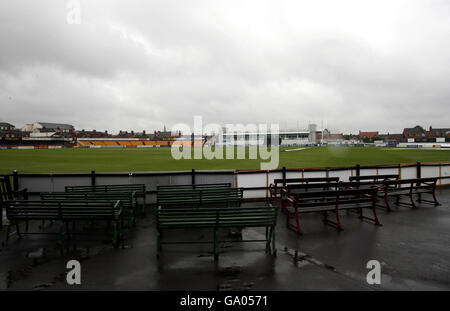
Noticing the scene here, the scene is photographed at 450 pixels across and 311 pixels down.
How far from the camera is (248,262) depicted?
4441 mm

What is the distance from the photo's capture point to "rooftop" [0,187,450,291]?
3754 millimetres

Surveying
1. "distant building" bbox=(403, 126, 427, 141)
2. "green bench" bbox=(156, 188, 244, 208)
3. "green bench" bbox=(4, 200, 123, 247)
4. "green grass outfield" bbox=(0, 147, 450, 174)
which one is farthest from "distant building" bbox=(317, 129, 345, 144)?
"green bench" bbox=(4, 200, 123, 247)

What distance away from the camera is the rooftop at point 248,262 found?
12.3 feet

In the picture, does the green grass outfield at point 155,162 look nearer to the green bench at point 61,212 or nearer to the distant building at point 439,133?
the green bench at point 61,212

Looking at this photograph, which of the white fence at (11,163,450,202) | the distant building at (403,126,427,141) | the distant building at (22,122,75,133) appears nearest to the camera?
the white fence at (11,163,450,202)

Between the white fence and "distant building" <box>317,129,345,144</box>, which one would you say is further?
"distant building" <box>317,129,345,144</box>

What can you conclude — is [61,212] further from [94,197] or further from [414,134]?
[414,134]

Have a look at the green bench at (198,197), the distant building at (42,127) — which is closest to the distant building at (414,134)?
the green bench at (198,197)

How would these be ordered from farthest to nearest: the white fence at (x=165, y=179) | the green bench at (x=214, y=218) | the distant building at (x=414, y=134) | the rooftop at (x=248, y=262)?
1. the distant building at (x=414, y=134)
2. the white fence at (x=165, y=179)
3. the green bench at (x=214, y=218)
4. the rooftop at (x=248, y=262)

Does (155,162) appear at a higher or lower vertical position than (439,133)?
lower

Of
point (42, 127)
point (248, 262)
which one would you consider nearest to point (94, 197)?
point (248, 262)

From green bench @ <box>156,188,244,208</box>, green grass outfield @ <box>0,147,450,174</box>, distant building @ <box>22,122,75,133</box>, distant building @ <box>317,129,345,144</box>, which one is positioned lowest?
green grass outfield @ <box>0,147,450,174</box>

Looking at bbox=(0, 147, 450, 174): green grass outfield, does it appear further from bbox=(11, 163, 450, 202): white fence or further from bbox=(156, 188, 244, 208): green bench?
bbox=(156, 188, 244, 208): green bench
